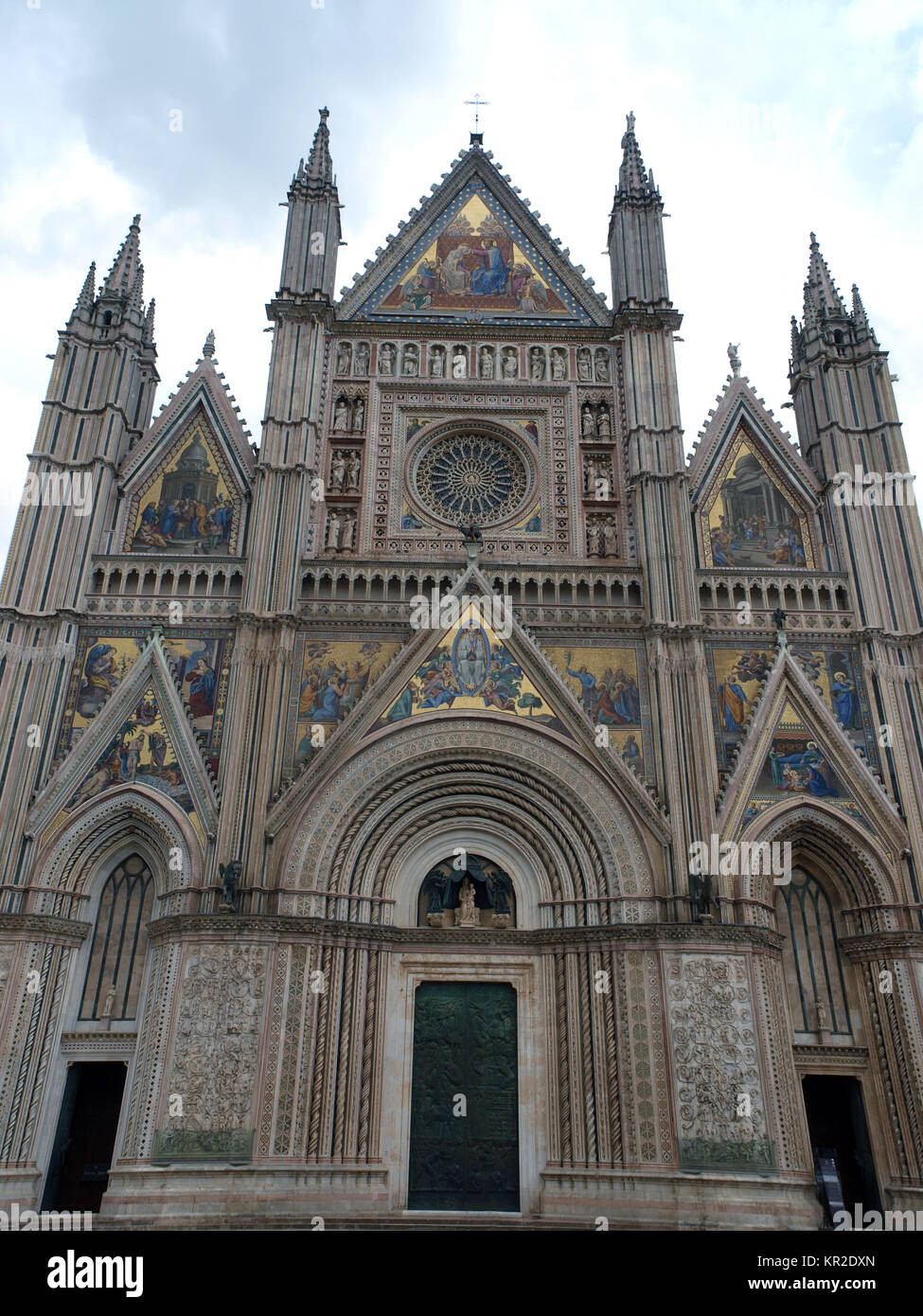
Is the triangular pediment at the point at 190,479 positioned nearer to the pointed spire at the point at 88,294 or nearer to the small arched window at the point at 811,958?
the pointed spire at the point at 88,294

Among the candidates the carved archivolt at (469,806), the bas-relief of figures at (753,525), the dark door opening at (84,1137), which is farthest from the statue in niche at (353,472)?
the dark door opening at (84,1137)

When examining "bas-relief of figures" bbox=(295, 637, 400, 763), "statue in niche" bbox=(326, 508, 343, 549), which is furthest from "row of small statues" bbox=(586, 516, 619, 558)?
"statue in niche" bbox=(326, 508, 343, 549)

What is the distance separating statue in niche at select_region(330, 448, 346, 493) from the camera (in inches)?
861

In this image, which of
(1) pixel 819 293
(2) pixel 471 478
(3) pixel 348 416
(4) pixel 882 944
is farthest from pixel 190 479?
(4) pixel 882 944

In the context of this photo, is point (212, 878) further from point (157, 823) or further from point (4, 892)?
point (4, 892)

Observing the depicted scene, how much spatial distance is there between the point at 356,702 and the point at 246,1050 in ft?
21.4

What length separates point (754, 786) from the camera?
60.3 ft

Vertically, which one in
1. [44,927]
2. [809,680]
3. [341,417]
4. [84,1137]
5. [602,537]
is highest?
[341,417]

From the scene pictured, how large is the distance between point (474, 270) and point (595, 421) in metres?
5.38

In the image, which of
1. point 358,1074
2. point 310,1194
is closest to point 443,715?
point 358,1074

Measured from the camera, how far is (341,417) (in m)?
22.6

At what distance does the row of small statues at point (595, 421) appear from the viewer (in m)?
22.6

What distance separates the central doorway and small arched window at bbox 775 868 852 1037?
17.1ft

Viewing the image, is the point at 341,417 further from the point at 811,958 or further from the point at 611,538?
the point at 811,958
